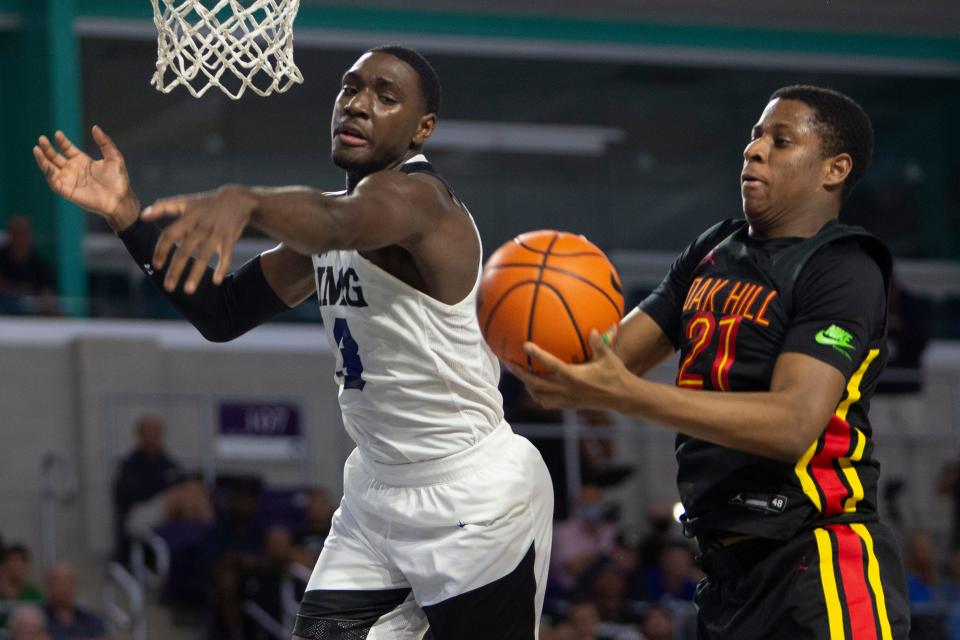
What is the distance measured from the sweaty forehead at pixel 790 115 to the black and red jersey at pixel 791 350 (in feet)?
0.88

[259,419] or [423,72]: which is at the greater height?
[423,72]

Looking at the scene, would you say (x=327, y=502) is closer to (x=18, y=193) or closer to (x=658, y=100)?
(x=18, y=193)

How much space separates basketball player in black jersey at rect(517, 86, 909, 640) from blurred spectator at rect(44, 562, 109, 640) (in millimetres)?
6404

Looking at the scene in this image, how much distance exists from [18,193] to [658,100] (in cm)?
676

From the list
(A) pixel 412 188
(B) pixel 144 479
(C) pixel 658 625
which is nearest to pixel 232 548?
(B) pixel 144 479

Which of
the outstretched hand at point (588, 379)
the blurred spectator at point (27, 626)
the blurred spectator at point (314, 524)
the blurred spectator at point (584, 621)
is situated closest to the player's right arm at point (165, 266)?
the outstretched hand at point (588, 379)

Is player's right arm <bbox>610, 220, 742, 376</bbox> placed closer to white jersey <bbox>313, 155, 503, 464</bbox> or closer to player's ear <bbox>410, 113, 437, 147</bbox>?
white jersey <bbox>313, 155, 503, 464</bbox>

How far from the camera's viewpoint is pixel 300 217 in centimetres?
353

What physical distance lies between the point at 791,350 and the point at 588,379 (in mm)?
604

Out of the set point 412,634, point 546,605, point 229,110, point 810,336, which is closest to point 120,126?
point 229,110

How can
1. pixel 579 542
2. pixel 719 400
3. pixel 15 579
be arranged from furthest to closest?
pixel 579 542, pixel 15 579, pixel 719 400

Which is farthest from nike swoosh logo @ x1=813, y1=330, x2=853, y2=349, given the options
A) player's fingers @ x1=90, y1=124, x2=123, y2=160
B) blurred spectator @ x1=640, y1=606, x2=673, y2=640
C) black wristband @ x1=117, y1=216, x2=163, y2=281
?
blurred spectator @ x1=640, y1=606, x2=673, y2=640

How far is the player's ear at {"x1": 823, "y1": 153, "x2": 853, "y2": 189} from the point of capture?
12.8ft

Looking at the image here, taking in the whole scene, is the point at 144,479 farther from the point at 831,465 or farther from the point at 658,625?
the point at 831,465
